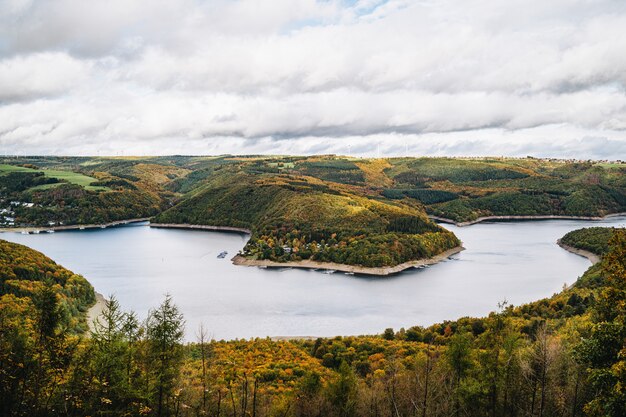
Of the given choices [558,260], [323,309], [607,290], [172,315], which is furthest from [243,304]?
[558,260]

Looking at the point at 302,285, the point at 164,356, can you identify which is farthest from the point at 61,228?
the point at 164,356

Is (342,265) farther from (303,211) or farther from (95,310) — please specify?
(95,310)

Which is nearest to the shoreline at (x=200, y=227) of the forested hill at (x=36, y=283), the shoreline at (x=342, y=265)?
the shoreline at (x=342, y=265)

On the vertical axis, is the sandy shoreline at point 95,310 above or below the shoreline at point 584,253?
below

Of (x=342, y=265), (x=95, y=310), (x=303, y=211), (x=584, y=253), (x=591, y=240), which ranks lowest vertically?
(x=95, y=310)

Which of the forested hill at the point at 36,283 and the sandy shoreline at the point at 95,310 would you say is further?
the sandy shoreline at the point at 95,310

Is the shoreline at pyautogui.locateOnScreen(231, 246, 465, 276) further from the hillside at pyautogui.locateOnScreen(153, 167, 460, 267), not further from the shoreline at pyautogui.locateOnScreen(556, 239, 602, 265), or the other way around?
the shoreline at pyautogui.locateOnScreen(556, 239, 602, 265)

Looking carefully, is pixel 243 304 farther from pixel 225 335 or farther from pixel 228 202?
pixel 228 202

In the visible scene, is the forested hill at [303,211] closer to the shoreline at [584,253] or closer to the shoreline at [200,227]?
the shoreline at [200,227]

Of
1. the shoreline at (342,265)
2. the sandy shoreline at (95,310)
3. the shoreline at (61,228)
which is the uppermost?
the shoreline at (61,228)
